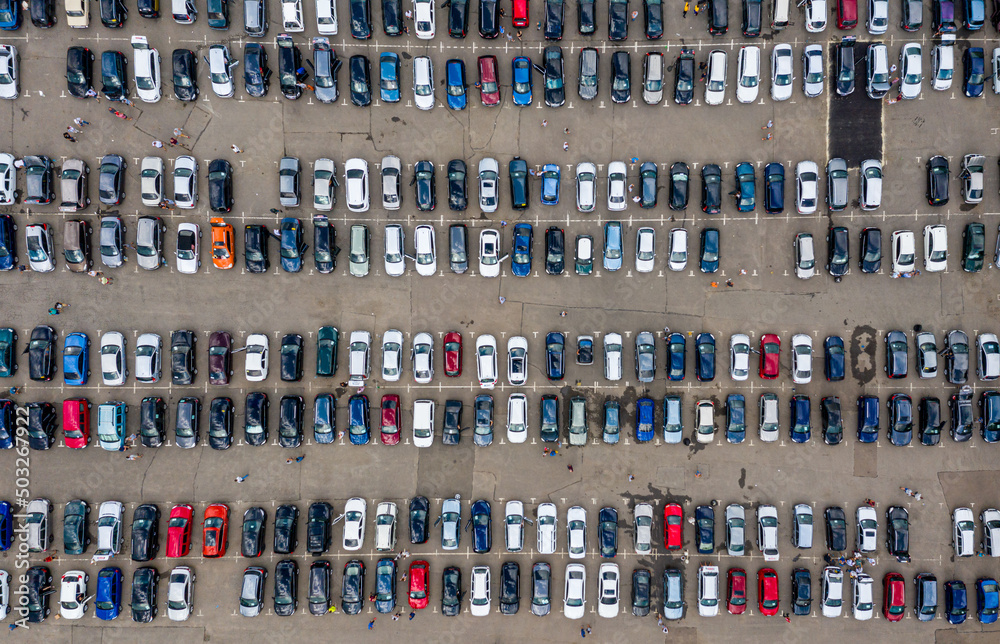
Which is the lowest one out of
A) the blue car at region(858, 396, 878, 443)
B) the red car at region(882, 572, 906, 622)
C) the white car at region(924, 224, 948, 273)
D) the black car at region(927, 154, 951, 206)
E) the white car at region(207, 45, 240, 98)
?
the red car at region(882, 572, 906, 622)

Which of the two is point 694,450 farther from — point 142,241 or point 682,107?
point 142,241

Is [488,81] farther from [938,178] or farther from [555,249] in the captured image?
[938,178]

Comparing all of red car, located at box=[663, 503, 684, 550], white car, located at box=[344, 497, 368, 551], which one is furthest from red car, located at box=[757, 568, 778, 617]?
white car, located at box=[344, 497, 368, 551]

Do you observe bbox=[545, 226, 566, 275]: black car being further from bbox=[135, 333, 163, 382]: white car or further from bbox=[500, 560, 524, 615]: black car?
bbox=[135, 333, 163, 382]: white car

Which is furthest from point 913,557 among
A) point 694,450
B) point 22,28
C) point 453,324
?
point 22,28

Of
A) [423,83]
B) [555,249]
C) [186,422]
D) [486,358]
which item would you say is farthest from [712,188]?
[186,422]

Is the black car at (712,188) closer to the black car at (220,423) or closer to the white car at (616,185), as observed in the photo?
the white car at (616,185)
